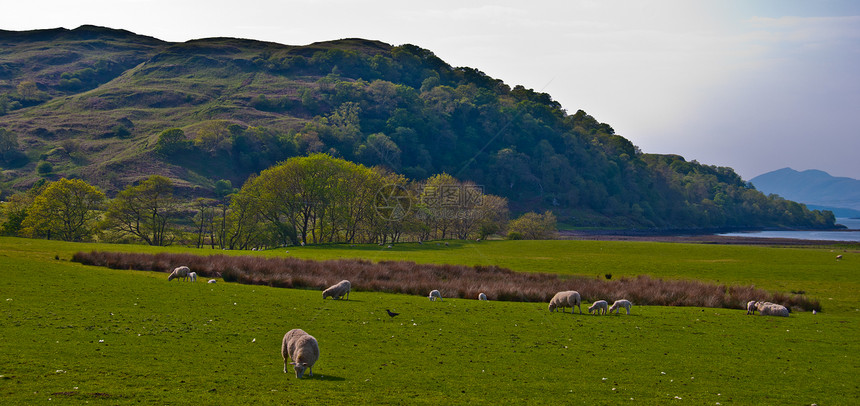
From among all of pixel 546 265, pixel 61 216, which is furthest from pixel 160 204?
pixel 546 265

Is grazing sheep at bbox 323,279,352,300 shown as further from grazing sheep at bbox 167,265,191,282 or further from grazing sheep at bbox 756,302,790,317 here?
grazing sheep at bbox 756,302,790,317

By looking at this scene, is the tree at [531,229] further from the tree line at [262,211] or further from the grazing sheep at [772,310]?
the grazing sheep at [772,310]

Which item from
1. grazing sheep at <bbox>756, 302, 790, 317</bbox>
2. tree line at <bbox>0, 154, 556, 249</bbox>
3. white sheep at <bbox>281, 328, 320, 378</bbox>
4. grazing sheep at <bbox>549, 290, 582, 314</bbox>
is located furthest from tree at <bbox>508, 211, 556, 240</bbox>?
white sheep at <bbox>281, 328, 320, 378</bbox>

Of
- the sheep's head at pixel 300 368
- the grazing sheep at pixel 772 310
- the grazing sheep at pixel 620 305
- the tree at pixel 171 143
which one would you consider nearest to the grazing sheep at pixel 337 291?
the grazing sheep at pixel 620 305

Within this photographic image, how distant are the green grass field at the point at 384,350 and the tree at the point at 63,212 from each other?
164 ft

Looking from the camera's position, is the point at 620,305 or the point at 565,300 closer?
the point at 565,300

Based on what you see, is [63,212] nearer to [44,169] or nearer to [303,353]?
[44,169]

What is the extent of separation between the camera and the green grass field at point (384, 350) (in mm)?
12742

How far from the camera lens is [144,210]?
79.6 m

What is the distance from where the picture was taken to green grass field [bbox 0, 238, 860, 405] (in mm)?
12742

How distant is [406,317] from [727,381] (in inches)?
489

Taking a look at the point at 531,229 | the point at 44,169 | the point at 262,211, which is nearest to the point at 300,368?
the point at 262,211

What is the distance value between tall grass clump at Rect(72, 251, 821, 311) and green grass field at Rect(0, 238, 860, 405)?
4298mm

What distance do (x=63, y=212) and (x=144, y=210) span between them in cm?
992
